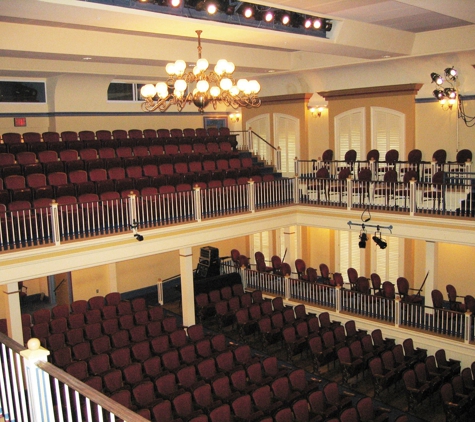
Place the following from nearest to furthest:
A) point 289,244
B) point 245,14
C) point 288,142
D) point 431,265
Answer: point 245,14
point 431,265
point 289,244
point 288,142

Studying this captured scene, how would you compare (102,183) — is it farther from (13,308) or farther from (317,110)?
(317,110)

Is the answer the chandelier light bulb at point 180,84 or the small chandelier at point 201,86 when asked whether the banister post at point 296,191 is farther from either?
the chandelier light bulb at point 180,84

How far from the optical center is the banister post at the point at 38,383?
410cm

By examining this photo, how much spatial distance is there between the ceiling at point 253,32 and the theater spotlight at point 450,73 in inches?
26.5

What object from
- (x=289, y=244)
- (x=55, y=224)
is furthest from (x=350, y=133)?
(x=55, y=224)

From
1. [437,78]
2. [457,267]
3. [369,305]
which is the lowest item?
[369,305]

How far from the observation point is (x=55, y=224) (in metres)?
12.7

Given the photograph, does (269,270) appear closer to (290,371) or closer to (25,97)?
(290,371)

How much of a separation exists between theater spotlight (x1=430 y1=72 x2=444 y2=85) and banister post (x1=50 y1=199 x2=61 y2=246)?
11.5m

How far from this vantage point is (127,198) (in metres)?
14.2

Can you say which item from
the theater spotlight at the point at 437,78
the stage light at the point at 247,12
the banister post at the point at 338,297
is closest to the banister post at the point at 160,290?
the banister post at the point at 338,297

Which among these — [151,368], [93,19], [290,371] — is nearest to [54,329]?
[151,368]

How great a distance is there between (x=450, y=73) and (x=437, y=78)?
0.39 m

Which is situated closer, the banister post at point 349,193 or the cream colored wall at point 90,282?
the banister post at point 349,193
